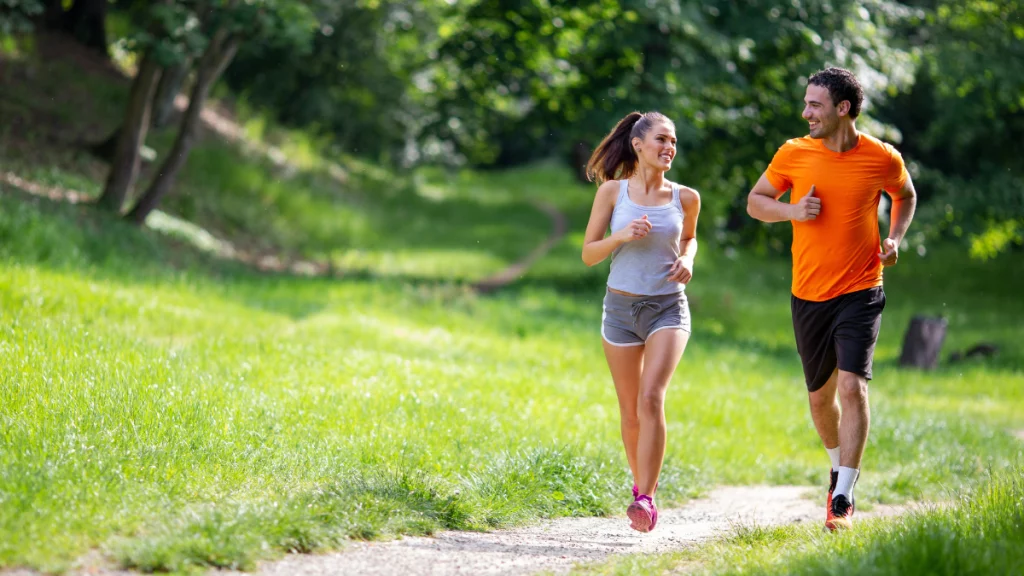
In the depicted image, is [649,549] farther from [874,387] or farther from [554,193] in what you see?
[554,193]

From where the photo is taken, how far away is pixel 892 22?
57.6 ft

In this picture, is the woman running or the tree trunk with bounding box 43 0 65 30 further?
the tree trunk with bounding box 43 0 65 30

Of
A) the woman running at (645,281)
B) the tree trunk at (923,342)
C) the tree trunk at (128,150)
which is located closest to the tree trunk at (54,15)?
the tree trunk at (128,150)

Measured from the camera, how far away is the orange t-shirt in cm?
600

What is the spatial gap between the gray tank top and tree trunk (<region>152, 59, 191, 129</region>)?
12859 mm

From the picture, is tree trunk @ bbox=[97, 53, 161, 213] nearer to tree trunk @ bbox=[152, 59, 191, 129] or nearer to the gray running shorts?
tree trunk @ bbox=[152, 59, 191, 129]

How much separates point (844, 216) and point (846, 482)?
1489mm

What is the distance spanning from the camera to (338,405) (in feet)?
24.9

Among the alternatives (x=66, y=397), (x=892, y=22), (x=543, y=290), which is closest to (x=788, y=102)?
(x=892, y=22)

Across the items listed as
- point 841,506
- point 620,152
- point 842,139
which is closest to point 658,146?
point 620,152

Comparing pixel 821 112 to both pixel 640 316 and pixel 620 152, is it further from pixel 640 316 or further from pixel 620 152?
pixel 640 316

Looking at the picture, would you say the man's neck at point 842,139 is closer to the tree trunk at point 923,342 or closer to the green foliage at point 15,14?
the tree trunk at point 923,342

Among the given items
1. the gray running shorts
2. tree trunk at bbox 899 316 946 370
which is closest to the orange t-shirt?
the gray running shorts

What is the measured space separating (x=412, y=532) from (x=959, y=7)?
16764mm
